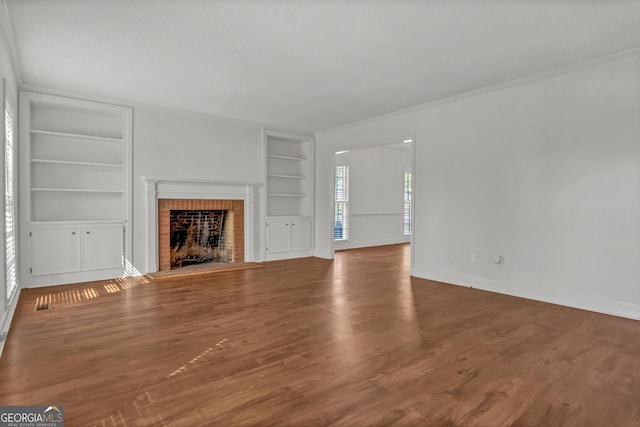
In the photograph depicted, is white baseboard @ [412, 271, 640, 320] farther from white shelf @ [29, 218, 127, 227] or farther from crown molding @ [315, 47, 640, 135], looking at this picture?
white shelf @ [29, 218, 127, 227]

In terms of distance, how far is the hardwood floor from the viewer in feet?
6.18

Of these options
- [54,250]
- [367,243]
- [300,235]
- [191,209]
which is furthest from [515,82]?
[54,250]

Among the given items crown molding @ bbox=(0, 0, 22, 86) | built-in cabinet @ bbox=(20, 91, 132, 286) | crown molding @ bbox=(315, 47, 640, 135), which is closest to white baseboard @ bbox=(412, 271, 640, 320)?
crown molding @ bbox=(315, 47, 640, 135)

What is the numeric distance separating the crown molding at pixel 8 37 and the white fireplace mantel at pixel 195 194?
1937mm

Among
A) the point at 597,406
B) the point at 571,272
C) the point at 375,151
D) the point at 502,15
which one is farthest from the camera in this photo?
the point at 375,151

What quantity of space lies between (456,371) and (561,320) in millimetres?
1793

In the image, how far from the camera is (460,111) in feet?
16.1

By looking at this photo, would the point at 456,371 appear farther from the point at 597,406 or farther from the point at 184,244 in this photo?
the point at 184,244

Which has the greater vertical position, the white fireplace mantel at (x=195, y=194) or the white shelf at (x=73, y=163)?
the white shelf at (x=73, y=163)

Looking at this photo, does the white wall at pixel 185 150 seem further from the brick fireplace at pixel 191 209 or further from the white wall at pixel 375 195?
the white wall at pixel 375 195

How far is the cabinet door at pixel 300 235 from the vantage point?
7184mm

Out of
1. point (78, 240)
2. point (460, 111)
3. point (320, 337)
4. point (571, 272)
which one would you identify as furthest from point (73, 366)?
point (460, 111)

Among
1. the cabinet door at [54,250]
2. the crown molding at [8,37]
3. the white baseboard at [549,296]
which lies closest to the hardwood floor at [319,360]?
the white baseboard at [549,296]

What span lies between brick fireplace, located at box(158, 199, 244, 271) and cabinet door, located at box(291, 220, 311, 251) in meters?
1.10
